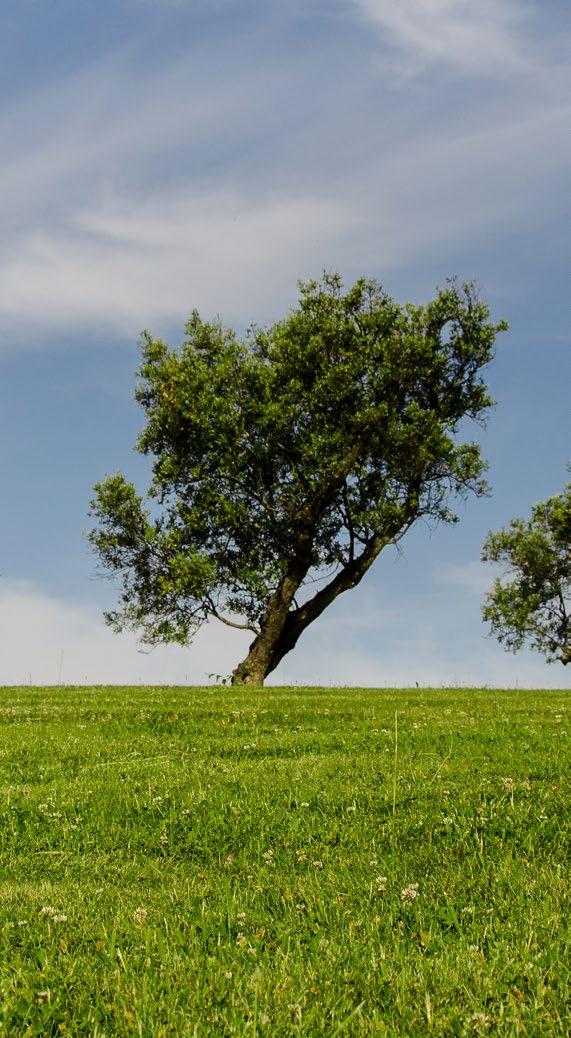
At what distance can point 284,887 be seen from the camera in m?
6.73

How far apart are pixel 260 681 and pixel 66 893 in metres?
27.6

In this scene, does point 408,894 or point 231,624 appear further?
point 231,624

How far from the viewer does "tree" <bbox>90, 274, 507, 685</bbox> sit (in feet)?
107

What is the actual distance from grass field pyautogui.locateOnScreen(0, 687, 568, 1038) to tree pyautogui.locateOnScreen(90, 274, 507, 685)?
760 inches

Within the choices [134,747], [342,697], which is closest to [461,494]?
[342,697]

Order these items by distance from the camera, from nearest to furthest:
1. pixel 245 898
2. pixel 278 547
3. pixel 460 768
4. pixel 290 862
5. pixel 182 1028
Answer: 1. pixel 182 1028
2. pixel 245 898
3. pixel 290 862
4. pixel 460 768
5. pixel 278 547

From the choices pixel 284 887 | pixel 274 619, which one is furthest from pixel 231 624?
pixel 284 887

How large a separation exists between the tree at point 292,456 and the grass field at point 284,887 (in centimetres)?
1929

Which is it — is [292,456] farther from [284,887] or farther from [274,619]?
[284,887]

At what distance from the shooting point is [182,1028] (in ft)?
14.9

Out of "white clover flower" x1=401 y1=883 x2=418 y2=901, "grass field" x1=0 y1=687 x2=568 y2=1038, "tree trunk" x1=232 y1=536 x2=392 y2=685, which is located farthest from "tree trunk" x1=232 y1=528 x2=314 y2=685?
"white clover flower" x1=401 y1=883 x2=418 y2=901

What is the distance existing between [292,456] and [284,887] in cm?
2747

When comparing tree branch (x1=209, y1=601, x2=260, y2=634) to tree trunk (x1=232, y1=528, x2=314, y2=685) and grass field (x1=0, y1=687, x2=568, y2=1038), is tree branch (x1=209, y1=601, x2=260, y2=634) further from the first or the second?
grass field (x1=0, y1=687, x2=568, y2=1038)

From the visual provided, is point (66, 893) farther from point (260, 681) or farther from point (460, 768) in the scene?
point (260, 681)
